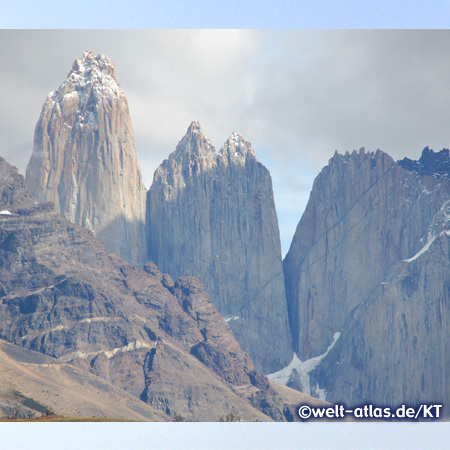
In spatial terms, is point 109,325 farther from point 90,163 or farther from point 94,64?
point 94,64

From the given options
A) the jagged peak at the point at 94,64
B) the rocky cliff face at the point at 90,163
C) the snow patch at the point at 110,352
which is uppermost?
the jagged peak at the point at 94,64

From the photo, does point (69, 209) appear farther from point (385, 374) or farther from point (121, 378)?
point (385, 374)

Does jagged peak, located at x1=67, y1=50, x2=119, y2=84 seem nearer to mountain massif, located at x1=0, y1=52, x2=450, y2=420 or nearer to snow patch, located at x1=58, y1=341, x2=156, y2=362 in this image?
mountain massif, located at x1=0, y1=52, x2=450, y2=420

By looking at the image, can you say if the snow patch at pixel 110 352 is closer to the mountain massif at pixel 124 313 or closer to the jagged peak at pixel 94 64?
the mountain massif at pixel 124 313

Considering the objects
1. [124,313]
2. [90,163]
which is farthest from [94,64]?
[124,313]

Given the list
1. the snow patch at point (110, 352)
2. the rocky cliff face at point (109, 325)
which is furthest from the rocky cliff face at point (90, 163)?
the snow patch at point (110, 352)

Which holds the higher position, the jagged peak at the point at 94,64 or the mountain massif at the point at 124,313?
the jagged peak at the point at 94,64

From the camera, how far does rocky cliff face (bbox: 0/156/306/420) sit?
16338 centimetres

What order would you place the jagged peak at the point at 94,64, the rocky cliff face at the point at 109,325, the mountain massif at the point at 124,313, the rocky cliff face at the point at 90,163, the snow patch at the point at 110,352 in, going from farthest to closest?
the rocky cliff face at the point at 90,163 < the jagged peak at the point at 94,64 < the mountain massif at the point at 124,313 < the rocky cliff face at the point at 109,325 < the snow patch at the point at 110,352

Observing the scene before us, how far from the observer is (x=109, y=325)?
171 metres

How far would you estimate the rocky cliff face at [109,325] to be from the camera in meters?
163

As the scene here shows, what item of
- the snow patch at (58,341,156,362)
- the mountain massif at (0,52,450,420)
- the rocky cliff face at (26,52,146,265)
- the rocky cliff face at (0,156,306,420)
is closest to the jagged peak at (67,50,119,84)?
the rocky cliff face at (26,52,146,265)

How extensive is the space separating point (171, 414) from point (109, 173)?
59.8 metres

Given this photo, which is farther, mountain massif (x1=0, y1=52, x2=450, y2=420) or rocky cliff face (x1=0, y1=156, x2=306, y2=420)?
mountain massif (x1=0, y1=52, x2=450, y2=420)
